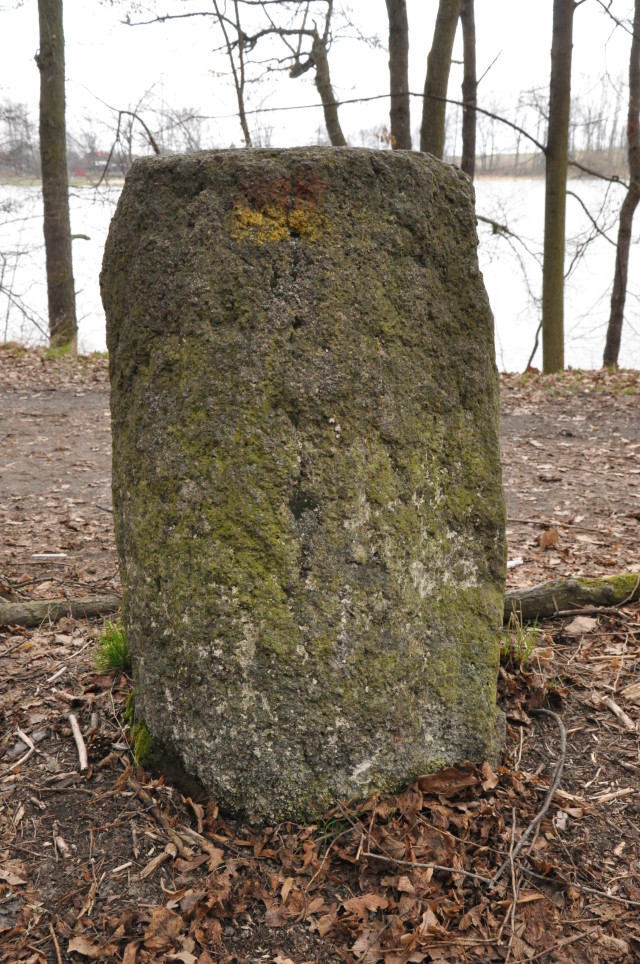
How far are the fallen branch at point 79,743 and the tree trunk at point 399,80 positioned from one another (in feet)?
31.2

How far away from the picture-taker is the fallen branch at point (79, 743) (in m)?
2.55

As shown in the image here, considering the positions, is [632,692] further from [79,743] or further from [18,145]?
[18,145]

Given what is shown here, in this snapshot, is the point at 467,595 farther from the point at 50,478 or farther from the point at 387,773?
the point at 50,478

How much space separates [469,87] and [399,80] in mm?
2110

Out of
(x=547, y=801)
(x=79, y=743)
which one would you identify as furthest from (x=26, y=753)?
(x=547, y=801)

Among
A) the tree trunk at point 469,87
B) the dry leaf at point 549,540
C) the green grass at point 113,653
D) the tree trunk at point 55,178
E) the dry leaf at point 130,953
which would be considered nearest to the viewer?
the dry leaf at point 130,953

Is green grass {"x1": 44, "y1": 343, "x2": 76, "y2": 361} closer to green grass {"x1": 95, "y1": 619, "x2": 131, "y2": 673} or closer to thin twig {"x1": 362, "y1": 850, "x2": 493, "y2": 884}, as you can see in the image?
green grass {"x1": 95, "y1": 619, "x2": 131, "y2": 673}

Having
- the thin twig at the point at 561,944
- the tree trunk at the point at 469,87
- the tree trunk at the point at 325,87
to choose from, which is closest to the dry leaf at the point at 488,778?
the thin twig at the point at 561,944

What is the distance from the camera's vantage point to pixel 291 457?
2182mm

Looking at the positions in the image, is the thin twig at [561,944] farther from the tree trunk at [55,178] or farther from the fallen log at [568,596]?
the tree trunk at [55,178]

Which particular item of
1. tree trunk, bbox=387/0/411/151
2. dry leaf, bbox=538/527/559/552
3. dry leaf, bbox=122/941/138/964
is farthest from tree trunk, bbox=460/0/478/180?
dry leaf, bbox=122/941/138/964

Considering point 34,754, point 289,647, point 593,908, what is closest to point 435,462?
point 289,647

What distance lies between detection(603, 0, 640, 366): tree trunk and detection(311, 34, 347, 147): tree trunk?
481 centimetres

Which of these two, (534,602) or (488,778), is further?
(534,602)
